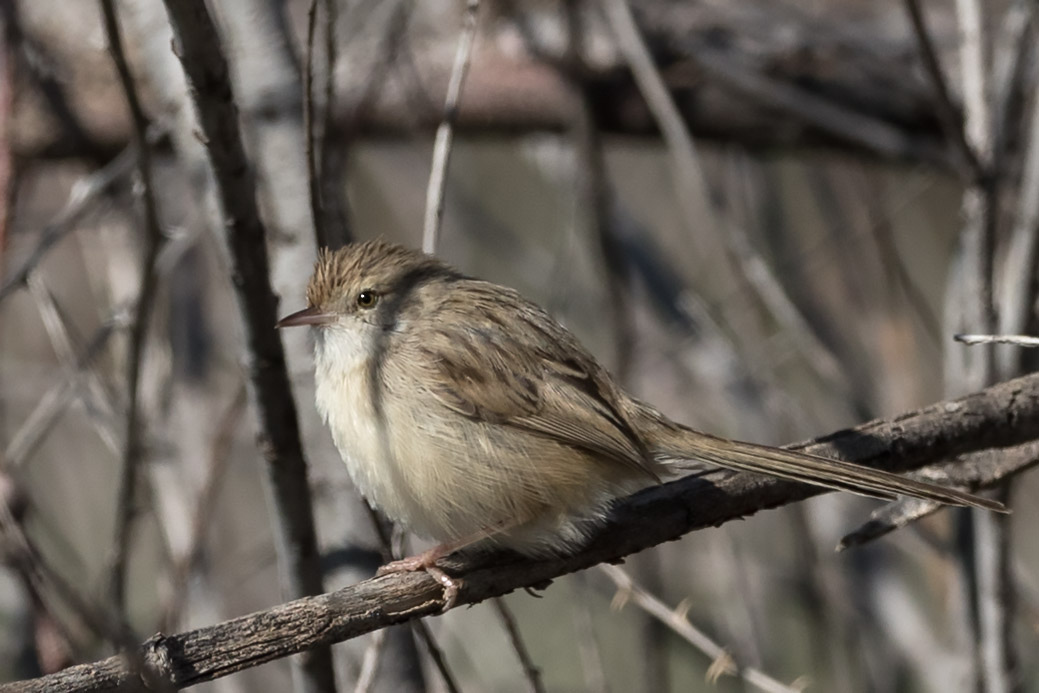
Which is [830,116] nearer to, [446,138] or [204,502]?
[446,138]

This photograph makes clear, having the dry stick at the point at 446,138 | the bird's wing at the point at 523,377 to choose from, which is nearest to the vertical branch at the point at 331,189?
the dry stick at the point at 446,138

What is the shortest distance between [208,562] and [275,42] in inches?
97.5

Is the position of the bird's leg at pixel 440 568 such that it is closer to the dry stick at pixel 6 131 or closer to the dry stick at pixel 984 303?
the dry stick at pixel 984 303

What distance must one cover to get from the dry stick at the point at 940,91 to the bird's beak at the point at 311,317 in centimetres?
198

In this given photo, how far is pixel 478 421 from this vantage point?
3.30 meters

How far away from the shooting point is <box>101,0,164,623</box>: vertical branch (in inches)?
80.0

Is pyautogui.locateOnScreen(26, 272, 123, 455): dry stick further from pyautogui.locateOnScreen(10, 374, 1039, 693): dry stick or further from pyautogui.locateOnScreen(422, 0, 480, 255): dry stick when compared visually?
pyautogui.locateOnScreen(10, 374, 1039, 693): dry stick

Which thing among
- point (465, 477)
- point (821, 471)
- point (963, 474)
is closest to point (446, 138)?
point (465, 477)

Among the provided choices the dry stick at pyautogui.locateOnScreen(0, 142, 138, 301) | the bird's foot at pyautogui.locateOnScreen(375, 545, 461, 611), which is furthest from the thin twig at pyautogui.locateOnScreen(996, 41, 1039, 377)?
the dry stick at pyautogui.locateOnScreen(0, 142, 138, 301)

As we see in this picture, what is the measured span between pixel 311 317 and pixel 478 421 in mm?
658

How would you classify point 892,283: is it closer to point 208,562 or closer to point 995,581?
point 995,581

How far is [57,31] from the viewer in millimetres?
6289

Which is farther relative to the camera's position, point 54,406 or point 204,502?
point 54,406

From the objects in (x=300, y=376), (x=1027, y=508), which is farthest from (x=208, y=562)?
(x=1027, y=508)
